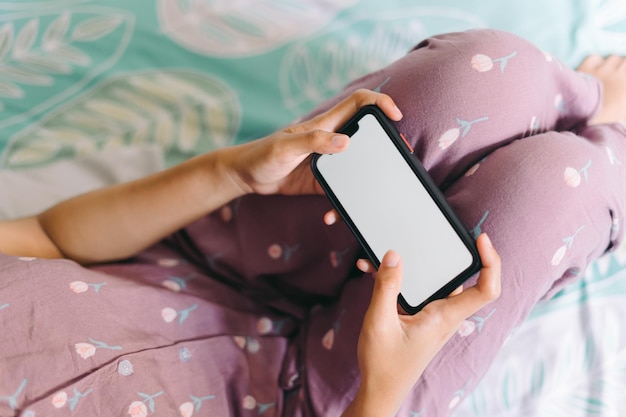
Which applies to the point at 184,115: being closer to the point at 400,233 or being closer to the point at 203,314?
the point at 203,314

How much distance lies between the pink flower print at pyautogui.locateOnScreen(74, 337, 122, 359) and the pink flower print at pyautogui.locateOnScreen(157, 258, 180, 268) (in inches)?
6.0

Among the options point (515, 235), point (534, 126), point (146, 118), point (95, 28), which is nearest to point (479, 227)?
point (515, 235)

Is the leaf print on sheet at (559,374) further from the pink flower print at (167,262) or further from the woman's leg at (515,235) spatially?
the pink flower print at (167,262)

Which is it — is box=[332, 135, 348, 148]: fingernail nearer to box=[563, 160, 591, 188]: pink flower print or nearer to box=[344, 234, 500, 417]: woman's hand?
box=[344, 234, 500, 417]: woman's hand

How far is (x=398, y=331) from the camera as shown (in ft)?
1.65

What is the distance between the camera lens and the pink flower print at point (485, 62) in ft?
1.87

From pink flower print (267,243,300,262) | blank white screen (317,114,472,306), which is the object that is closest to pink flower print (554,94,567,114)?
blank white screen (317,114,472,306)

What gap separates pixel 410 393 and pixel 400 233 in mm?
160

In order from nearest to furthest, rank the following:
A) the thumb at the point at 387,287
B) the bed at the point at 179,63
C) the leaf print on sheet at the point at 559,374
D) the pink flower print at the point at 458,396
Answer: the thumb at the point at 387,287 < the pink flower print at the point at 458,396 < the leaf print on sheet at the point at 559,374 < the bed at the point at 179,63

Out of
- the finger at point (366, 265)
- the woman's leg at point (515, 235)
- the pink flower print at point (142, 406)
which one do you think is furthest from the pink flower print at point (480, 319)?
the pink flower print at point (142, 406)

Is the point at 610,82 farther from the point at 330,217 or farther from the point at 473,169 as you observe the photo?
the point at 330,217

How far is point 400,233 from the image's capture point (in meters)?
0.54

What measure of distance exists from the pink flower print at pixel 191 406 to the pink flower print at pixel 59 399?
103 mm

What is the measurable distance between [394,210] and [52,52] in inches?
23.3
